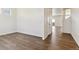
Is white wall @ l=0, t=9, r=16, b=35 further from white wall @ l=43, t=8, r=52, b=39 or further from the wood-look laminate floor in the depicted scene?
white wall @ l=43, t=8, r=52, b=39

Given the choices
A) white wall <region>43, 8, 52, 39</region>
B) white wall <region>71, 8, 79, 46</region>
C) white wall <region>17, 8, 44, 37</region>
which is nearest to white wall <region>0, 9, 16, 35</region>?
white wall <region>17, 8, 44, 37</region>

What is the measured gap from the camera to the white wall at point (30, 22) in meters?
1.39

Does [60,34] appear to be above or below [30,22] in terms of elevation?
below

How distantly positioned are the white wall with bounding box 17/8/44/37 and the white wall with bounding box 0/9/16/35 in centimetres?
7

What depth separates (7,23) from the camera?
1432 mm

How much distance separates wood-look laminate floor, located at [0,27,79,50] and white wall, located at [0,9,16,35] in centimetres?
8

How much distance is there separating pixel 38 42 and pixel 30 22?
1.03ft

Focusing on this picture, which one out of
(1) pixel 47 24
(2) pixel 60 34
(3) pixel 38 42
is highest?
(1) pixel 47 24

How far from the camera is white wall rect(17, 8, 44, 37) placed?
1.39 m

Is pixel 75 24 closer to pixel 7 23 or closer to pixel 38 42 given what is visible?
pixel 38 42

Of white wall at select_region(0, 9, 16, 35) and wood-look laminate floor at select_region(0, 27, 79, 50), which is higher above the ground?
white wall at select_region(0, 9, 16, 35)

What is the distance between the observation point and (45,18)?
1.44 meters

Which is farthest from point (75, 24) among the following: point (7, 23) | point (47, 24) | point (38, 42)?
point (7, 23)
